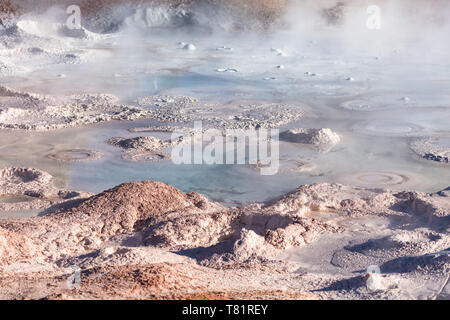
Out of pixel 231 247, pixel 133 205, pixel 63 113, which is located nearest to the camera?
pixel 231 247

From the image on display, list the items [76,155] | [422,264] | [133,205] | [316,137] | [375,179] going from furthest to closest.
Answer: [316,137], [76,155], [375,179], [133,205], [422,264]

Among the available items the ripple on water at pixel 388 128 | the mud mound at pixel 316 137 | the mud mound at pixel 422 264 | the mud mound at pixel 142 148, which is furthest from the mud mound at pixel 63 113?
the mud mound at pixel 422 264

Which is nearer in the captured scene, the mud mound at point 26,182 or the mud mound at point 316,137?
the mud mound at point 26,182

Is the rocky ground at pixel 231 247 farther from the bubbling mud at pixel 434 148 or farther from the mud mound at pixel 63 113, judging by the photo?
the mud mound at pixel 63 113

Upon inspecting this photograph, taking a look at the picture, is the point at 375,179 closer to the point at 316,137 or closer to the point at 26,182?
the point at 316,137

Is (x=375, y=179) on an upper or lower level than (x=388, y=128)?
lower

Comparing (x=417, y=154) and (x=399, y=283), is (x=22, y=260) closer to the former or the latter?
(x=399, y=283)

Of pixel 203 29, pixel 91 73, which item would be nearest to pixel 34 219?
pixel 91 73

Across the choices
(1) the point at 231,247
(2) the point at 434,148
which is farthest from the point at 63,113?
(1) the point at 231,247
